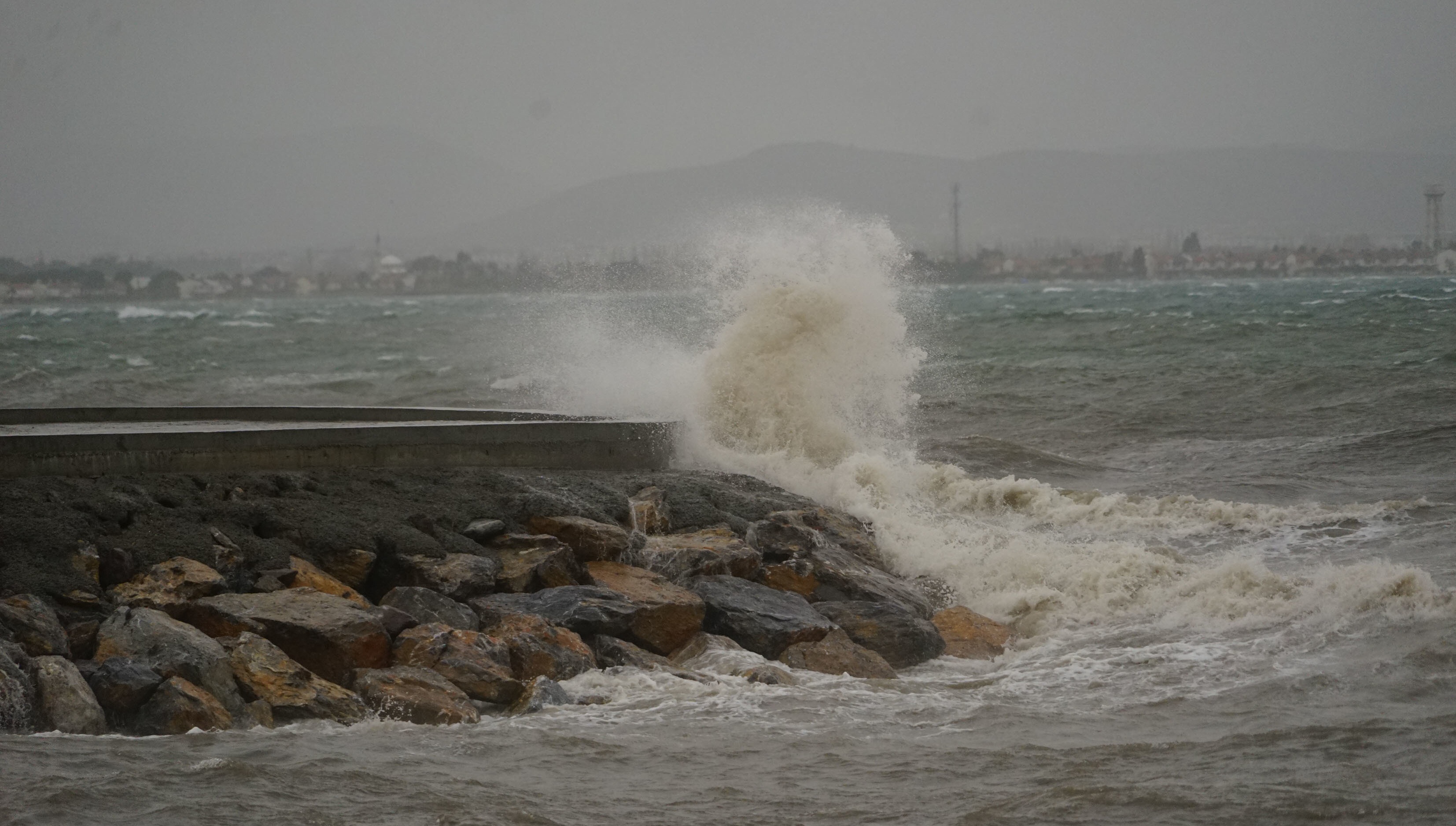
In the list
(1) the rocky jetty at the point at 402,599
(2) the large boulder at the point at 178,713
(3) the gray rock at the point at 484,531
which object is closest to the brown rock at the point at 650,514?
(1) the rocky jetty at the point at 402,599

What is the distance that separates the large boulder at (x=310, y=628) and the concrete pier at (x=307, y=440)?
6.57ft

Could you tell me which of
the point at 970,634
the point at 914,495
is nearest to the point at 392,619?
the point at 970,634

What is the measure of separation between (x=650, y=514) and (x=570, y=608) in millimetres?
2075

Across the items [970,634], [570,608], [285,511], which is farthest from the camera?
[970,634]

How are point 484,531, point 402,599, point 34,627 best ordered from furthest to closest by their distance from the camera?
point 484,531 → point 402,599 → point 34,627

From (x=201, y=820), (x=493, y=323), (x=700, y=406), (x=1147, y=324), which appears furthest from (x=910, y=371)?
(x=493, y=323)

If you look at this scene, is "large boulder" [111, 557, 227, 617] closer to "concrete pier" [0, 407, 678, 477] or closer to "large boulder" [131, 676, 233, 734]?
"large boulder" [131, 676, 233, 734]

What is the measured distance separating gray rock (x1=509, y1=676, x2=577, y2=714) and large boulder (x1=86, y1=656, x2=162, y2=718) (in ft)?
5.50

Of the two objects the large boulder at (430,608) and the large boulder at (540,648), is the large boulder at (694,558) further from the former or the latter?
the large boulder at (430,608)

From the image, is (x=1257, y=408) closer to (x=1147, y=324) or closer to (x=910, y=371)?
(x=910, y=371)

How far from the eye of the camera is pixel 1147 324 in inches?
1638

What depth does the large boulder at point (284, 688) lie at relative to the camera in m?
6.91

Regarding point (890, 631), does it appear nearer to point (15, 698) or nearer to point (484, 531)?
point (484, 531)

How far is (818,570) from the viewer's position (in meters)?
9.70
